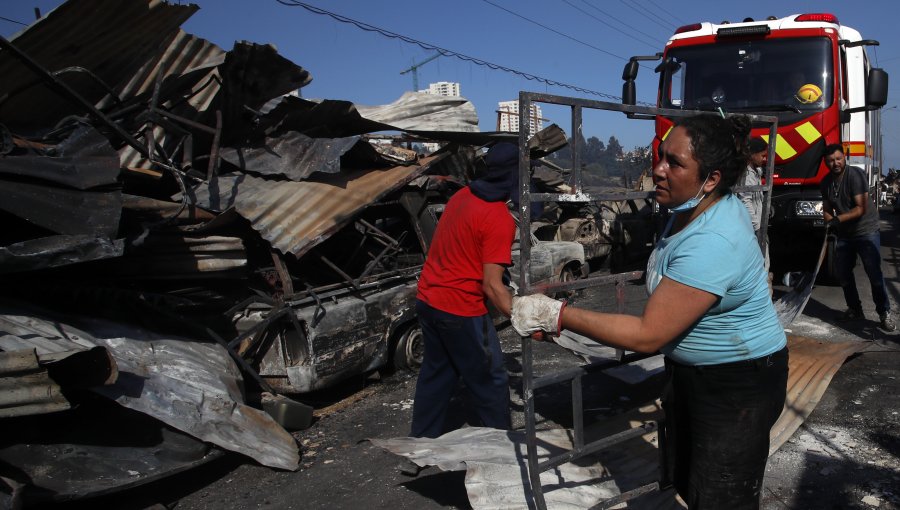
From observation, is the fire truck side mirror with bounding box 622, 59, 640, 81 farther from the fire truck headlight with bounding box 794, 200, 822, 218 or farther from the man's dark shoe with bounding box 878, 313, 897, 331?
the man's dark shoe with bounding box 878, 313, 897, 331

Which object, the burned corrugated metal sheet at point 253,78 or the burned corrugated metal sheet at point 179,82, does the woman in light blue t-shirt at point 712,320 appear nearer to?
the burned corrugated metal sheet at point 253,78

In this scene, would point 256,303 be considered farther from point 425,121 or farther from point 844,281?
point 844,281

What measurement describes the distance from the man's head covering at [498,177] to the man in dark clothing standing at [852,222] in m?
4.37

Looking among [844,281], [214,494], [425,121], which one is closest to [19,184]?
[214,494]

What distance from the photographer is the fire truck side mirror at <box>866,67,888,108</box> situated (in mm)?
6875

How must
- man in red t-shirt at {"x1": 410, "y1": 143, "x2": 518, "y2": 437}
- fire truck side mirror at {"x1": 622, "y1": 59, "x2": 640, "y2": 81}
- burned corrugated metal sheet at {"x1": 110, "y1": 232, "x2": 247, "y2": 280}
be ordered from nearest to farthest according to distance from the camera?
1. man in red t-shirt at {"x1": 410, "y1": 143, "x2": 518, "y2": 437}
2. burned corrugated metal sheet at {"x1": 110, "y1": 232, "x2": 247, "y2": 280}
3. fire truck side mirror at {"x1": 622, "y1": 59, "x2": 640, "y2": 81}

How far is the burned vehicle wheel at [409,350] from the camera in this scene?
17.4 feet

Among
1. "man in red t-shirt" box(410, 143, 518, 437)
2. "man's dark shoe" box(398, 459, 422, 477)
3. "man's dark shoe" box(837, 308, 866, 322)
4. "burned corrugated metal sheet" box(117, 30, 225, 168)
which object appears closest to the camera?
"man in red t-shirt" box(410, 143, 518, 437)

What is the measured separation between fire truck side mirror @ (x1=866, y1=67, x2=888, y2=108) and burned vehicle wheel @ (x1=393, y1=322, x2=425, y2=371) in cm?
593

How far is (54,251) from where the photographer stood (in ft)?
11.0

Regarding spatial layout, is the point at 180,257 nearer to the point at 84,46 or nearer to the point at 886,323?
the point at 84,46

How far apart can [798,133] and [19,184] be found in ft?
24.3

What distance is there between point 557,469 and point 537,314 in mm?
1234

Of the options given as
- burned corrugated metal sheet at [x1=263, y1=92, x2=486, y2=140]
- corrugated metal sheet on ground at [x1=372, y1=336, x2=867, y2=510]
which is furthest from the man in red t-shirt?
burned corrugated metal sheet at [x1=263, y1=92, x2=486, y2=140]
